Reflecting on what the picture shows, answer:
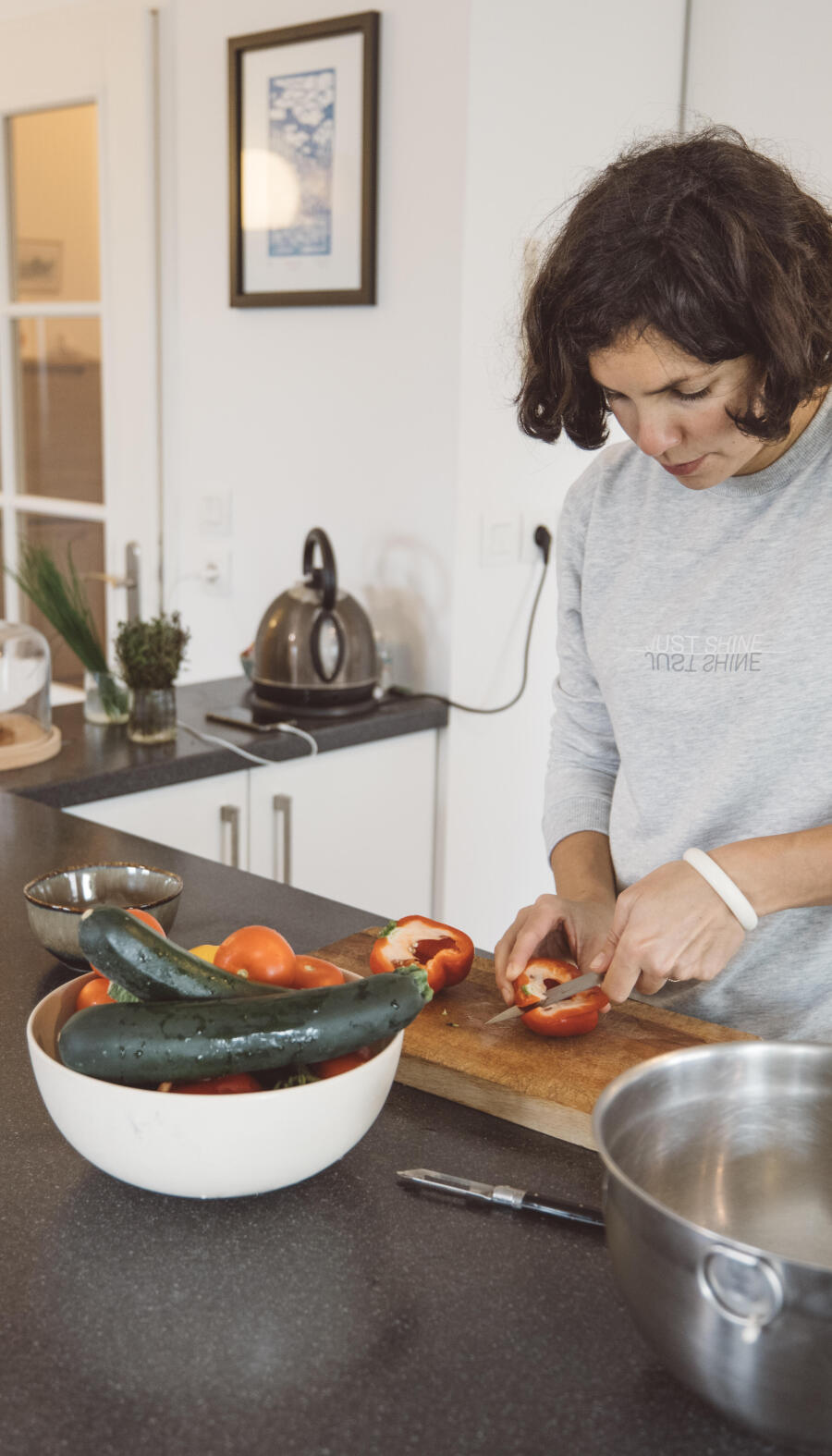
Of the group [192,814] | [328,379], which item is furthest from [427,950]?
[328,379]

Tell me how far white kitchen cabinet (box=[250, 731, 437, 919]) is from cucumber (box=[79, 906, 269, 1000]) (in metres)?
1.38

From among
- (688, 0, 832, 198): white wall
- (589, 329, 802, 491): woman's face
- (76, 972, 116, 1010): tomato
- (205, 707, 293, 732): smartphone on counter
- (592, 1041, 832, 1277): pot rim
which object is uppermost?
(688, 0, 832, 198): white wall

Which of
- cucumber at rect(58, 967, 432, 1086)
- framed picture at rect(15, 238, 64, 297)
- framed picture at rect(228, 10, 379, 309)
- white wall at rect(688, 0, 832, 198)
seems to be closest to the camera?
cucumber at rect(58, 967, 432, 1086)

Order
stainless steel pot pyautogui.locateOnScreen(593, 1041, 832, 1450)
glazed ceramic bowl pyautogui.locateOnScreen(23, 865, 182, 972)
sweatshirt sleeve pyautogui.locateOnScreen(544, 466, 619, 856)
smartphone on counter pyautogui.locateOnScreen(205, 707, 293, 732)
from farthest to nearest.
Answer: smartphone on counter pyautogui.locateOnScreen(205, 707, 293, 732) < sweatshirt sleeve pyautogui.locateOnScreen(544, 466, 619, 856) < glazed ceramic bowl pyautogui.locateOnScreen(23, 865, 182, 972) < stainless steel pot pyautogui.locateOnScreen(593, 1041, 832, 1450)

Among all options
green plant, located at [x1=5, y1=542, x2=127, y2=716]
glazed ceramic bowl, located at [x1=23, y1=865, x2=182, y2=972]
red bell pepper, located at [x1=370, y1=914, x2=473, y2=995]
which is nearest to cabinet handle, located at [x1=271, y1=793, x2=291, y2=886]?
green plant, located at [x1=5, y1=542, x2=127, y2=716]

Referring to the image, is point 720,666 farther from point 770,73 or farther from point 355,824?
point 770,73

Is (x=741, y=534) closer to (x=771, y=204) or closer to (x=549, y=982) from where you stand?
(x=771, y=204)

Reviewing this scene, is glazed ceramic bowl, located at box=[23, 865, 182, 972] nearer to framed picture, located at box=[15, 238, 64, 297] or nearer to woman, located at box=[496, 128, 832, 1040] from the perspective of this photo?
woman, located at box=[496, 128, 832, 1040]

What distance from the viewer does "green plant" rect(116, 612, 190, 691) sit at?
2.10 m

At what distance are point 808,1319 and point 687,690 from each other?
2.40 feet

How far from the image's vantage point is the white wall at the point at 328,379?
7.57 ft

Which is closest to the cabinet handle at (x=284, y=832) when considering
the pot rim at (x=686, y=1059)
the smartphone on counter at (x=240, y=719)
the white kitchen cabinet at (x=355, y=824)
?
the white kitchen cabinet at (x=355, y=824)

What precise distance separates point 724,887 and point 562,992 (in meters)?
0.15

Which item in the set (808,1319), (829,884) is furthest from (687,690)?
(808,1319)
